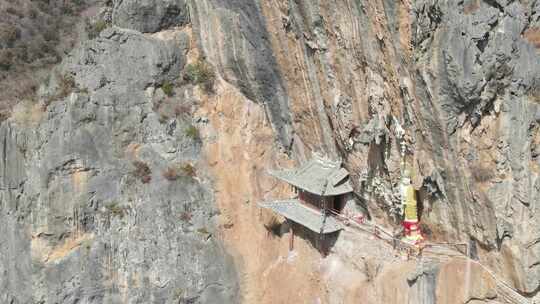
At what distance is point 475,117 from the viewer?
50.8 feet

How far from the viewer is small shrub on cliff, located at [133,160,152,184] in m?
23.1

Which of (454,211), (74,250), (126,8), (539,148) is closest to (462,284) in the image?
(454,211)

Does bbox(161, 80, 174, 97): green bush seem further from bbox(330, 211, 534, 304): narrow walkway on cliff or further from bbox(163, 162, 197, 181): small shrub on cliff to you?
bbox(330, 211, 534, 304): narrow walkway on cliff

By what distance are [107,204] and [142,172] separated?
5.87 ft

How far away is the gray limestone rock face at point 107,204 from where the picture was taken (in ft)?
72.1

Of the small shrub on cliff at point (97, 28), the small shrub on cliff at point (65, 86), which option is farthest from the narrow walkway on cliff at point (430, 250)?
the small shrub on cliff at point (97, 28)

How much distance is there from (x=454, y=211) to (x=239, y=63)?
1131cm

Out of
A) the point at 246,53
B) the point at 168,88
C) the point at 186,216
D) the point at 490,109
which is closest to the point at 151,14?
Answer: the point at 168,88

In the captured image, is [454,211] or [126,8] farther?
[126,8]

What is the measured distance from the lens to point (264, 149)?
2438 cm

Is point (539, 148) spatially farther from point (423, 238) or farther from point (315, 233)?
point (315, 233)

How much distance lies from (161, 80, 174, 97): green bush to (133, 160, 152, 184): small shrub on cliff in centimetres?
348

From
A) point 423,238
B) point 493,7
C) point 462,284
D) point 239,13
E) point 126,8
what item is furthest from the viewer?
point 126,8

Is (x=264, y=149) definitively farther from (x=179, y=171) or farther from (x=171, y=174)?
(x=171, y=174)
